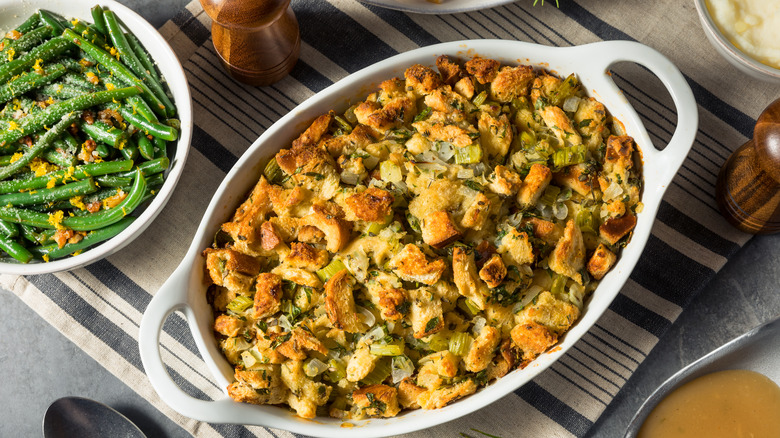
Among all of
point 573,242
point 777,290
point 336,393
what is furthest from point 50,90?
point 777,290

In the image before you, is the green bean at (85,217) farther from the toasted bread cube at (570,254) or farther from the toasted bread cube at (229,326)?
the toasted bread cube at (570,254)

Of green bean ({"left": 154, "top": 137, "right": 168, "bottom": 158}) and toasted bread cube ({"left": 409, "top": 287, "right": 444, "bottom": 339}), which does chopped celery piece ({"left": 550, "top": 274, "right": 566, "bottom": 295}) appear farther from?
green bean ({"left": 154, "top": 137, "right": 168, "bottom": 158})

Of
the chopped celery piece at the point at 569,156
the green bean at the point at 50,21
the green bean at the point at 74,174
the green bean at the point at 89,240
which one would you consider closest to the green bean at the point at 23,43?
the green bean at the point at 50,21

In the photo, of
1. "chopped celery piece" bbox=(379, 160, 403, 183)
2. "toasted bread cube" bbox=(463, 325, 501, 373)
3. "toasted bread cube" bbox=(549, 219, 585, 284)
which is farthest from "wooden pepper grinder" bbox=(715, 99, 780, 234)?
"chopped celery piece" bbox=(379, 160, 403, 183)

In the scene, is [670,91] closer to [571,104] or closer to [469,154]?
[571,104]

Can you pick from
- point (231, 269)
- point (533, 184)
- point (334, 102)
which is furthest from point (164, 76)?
point (533, 184)

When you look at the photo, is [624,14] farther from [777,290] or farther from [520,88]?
[777,290]
